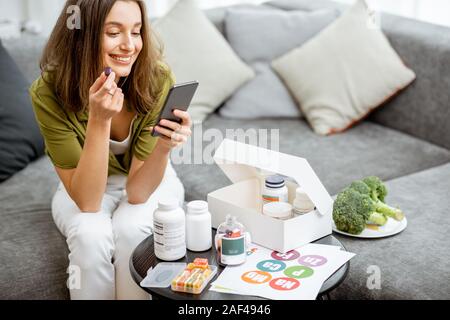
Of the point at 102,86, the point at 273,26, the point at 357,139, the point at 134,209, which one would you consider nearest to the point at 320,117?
the point at 357,139

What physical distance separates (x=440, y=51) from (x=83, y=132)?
139cm

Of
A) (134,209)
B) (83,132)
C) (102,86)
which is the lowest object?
(134,209)

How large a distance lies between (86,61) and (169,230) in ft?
1.65

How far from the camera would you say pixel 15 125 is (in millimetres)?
2330

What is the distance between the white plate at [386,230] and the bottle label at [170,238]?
0.49 metres

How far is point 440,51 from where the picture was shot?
2.53m

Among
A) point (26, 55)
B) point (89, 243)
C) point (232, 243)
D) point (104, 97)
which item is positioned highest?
point (104, 97)

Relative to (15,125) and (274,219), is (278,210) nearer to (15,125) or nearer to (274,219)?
(274,219)

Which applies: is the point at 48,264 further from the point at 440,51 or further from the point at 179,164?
the point at 440,51

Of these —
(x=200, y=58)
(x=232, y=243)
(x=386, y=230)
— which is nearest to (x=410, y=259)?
(x=386, y=230)

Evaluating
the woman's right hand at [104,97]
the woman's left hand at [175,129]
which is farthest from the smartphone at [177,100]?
the woman's right hand at [104,97]

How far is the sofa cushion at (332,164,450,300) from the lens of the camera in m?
1.64

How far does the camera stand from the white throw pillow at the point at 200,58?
2.74m

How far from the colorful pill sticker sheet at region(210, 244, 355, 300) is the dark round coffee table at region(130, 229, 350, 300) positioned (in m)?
0.01
